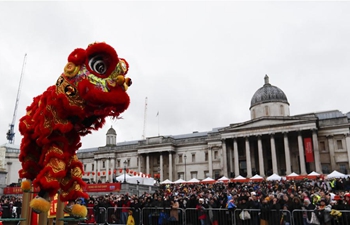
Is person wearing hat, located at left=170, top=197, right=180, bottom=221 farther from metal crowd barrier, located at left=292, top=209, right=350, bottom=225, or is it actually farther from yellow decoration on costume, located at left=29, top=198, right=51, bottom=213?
yellow decoration on costume, located at left=29, top=198, right=51, bottom=213

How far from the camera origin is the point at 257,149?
186 ft

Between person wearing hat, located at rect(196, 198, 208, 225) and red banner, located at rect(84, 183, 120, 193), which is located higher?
red banner, located at rect(84, 183, 120, 193)

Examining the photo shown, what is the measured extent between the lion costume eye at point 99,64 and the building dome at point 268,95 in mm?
54388

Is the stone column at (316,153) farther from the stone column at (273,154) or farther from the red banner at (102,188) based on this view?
the red banner at (102,188)

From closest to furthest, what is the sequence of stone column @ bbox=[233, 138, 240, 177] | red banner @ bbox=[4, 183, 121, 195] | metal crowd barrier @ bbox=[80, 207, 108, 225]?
metal crowd barrier @ bbox=[80, 207, 108, 225] < red banner @ bbox=[4, 183, 121, 195] < stone column @ bbox=[233, 138, 240, 177]

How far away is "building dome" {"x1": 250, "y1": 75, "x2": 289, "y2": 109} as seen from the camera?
5766 centimetres

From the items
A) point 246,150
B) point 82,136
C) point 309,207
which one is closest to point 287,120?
point 246,150

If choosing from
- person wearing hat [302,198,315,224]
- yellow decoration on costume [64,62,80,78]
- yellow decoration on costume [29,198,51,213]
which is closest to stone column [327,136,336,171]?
person wearing hat [302,198,315,224]

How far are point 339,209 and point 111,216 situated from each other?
35.4 feet

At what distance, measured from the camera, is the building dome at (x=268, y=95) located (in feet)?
189

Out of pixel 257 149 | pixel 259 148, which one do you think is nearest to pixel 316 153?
pixel 259 148

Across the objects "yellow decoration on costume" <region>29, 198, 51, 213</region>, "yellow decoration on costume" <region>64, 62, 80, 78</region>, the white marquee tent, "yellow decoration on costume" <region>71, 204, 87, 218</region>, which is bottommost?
"yellow decoration on costume" <region>71, 204, 87, 218</region>

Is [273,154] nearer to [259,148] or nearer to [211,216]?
[259,148]

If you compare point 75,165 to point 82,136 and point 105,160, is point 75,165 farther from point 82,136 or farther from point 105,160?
point 105,160
